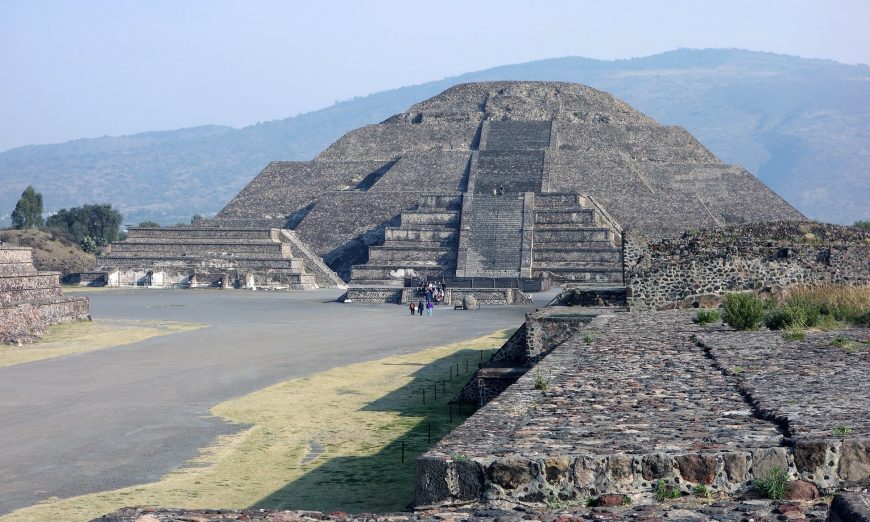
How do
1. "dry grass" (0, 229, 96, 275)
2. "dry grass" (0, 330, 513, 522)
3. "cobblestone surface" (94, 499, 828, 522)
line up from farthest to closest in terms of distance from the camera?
"dry grass" (0, 229, 96, 275), "dry grass" (0, 330, 513, 522), "cobblestone surface" (94, 499, 828, 522)

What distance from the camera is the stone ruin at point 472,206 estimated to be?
176 ft

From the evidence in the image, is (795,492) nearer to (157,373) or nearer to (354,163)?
(157,373)

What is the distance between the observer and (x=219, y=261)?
5794 centimetres

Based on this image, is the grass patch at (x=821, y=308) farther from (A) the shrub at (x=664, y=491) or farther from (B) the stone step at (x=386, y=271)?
(B) the stone step at (x=386, y=271)

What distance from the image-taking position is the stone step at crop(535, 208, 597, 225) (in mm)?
55531

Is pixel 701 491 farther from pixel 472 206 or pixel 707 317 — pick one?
pixel 472 206

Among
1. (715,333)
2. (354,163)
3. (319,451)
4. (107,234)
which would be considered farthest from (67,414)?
(107,234)

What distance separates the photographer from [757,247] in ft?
75.4

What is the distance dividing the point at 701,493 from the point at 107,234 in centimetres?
9250

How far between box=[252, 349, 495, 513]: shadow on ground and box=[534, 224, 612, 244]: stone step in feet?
109

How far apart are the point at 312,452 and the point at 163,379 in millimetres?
8280

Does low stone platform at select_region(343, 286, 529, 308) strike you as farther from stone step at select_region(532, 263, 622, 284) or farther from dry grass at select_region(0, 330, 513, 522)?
dry grass at select_region(0, 330, 513, 522)

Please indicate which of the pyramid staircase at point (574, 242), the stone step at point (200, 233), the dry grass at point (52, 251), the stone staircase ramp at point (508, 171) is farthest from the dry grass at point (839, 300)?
the dry grass at point (52, 251)

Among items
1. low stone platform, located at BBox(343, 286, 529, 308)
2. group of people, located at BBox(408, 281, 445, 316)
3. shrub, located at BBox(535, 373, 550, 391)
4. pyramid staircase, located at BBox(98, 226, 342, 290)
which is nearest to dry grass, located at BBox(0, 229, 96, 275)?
pyramid staircase, located at BBox(98, 226, 342, 290)
